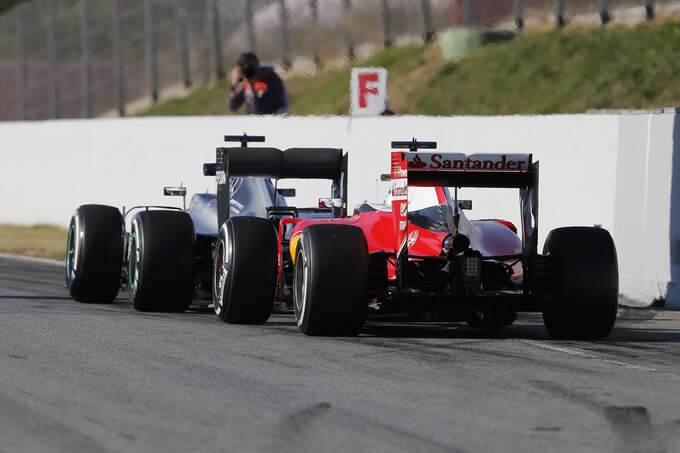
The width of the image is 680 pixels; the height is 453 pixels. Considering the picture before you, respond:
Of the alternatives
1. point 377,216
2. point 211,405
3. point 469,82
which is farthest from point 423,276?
point 469,82

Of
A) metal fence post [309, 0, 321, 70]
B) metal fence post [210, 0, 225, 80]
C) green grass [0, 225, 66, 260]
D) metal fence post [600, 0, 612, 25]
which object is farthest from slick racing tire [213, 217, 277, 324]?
metal fence post [210, 0, 225, 80]

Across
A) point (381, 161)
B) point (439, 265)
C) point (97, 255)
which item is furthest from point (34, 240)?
point (439, 265)

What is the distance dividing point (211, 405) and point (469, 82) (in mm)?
20013

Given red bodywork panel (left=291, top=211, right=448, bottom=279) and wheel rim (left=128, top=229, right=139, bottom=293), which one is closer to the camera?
red bodywork panel (left=291, top=211, right=448, bottom=279)

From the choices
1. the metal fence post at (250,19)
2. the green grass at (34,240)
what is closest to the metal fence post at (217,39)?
the metal fence post at (250,19)

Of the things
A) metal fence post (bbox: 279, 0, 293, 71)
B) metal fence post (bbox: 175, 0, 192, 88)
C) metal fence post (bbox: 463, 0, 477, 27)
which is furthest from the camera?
metal fence post (bbox: 175, 0, 192, 88)

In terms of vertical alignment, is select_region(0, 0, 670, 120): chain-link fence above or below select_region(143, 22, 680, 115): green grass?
above

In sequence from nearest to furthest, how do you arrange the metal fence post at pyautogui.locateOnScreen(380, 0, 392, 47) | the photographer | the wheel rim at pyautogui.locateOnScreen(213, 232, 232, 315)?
the wheel rim at pyautogui.locateOnScreen(213, 232, 232, 315) → the photographer → the metal fence post at pyautogui.locateOnScreen(380, 0, 392, 47)

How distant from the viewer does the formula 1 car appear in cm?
1291

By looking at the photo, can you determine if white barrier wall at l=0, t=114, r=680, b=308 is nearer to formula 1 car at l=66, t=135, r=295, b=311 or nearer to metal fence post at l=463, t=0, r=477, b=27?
formula 1 car at l=66, t=135, r=295, b=311

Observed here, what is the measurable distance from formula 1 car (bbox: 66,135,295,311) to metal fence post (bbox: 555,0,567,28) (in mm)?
13572

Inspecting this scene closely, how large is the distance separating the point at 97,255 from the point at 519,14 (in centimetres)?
1564

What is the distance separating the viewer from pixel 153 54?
35219 mm

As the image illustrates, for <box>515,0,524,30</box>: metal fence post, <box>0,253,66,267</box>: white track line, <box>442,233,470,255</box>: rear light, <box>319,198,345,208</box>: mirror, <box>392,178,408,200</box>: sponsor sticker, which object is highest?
<box>515,0,524,30</box>: metal fence post
